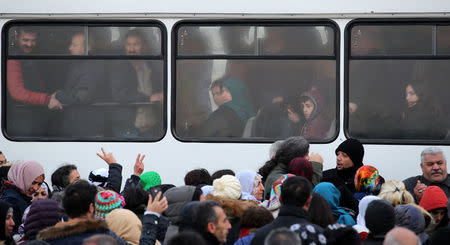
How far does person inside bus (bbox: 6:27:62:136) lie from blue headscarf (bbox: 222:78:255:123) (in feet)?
6.10

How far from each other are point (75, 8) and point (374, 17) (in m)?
3.14

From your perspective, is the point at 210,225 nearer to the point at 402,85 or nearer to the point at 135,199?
the point at 135,199

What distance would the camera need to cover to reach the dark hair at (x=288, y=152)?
633cm

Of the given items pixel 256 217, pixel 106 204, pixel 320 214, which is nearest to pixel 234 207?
pixel 256 217

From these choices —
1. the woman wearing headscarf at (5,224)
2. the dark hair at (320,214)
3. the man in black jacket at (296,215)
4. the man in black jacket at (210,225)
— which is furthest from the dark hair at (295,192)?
the woman wearing headscarf at (5,224)

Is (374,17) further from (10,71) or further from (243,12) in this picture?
(10,71)

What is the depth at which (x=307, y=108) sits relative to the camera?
7328 millimetres

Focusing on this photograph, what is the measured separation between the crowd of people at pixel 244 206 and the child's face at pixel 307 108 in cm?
58

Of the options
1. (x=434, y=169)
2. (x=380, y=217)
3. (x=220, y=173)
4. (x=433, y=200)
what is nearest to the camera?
(x=380, y=217)

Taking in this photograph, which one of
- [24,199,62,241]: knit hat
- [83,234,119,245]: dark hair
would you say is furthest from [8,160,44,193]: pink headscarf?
[83,234,119,245]: dark hair

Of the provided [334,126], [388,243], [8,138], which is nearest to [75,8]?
[8,138]

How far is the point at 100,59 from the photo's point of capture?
295 inches

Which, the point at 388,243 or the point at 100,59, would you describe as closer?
the point at 388,243

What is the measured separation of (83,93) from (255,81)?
5.98 ft
